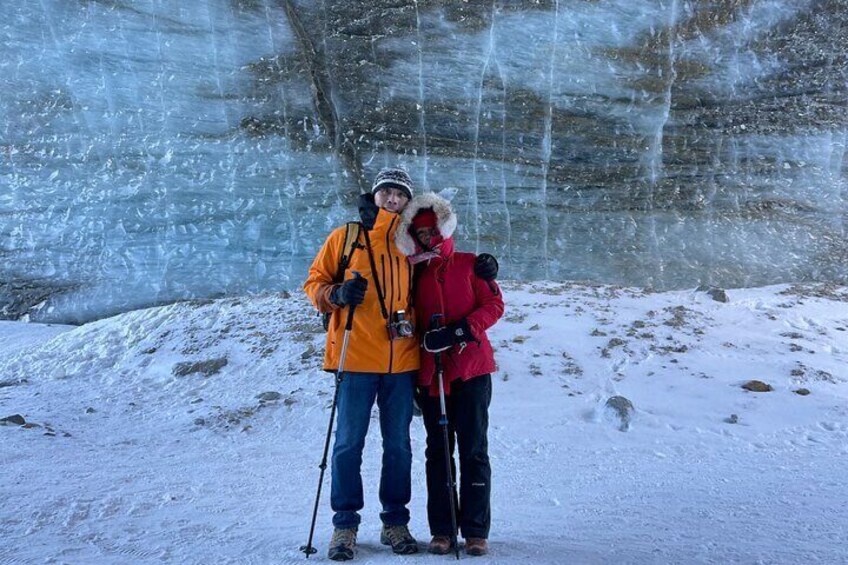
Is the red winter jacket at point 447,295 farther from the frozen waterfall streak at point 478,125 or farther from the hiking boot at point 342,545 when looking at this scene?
the frozen waterfall streak at point 478,125

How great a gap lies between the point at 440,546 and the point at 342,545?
0.50 m

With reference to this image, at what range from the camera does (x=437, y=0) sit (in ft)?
42.6

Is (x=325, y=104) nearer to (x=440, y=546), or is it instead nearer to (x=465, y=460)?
(x=465, y=460)

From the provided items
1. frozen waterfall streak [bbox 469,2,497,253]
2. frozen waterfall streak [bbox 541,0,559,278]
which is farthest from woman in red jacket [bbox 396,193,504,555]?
frozen waterfall streak [bbox 541,0,559,278]

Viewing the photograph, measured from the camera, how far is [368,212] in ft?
12.2

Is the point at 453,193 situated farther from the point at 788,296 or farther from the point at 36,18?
the point at 36,18

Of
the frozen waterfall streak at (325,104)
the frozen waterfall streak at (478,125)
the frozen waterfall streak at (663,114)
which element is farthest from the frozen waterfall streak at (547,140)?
the frozen waterfall streak at (325,104)

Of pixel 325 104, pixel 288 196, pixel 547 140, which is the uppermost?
pixel 325 104

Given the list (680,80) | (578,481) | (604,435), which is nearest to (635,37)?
(680,80)

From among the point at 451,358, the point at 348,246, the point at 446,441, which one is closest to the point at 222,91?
the point at 348,246

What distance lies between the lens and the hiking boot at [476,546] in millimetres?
3390

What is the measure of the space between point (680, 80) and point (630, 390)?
338 inches

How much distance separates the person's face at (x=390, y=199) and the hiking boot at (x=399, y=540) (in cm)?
173

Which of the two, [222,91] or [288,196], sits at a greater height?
[222,91]
